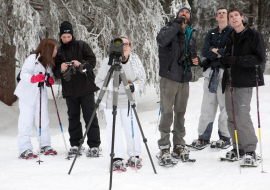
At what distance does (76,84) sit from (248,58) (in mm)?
2434

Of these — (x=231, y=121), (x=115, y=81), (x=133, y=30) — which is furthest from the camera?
(x=133, y=30)

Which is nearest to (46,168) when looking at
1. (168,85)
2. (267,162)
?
(168,85)

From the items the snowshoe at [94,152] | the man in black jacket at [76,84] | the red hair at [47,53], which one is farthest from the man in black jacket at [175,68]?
the red hair at [47,53]

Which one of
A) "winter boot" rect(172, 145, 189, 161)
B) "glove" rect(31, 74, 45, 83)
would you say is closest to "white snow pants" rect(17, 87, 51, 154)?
"glove" rect(31, 74, 45, 83)

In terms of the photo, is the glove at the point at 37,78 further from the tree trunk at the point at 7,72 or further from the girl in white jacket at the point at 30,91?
the tree trunk at the point at 7,72

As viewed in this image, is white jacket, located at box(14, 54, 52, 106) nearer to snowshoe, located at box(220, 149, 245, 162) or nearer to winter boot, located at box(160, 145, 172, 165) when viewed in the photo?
winter boot, located at box(160, 145, 172, 165)

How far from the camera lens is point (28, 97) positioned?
171 inches

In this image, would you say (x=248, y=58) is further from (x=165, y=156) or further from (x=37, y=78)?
(x=37, y=78)

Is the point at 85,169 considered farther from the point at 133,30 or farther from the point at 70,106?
the point at 133,30

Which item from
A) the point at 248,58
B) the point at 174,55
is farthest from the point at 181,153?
the point at 248,58

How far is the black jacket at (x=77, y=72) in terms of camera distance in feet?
14.3

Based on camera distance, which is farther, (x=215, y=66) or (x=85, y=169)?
(x=215, y=66)

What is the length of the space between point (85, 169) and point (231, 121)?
6.91 feet

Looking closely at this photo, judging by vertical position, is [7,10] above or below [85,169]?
above
